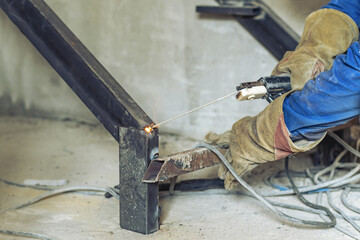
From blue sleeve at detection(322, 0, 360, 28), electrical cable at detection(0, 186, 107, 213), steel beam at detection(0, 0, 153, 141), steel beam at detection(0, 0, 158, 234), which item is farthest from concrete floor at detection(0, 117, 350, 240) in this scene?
blue sleeve at detection(322, 0, 360, 28)

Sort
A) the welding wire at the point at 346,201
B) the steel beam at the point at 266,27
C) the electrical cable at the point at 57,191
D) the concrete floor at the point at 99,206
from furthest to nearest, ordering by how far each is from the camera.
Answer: the steel beam at the point at 266,27 < the electrical cable at the point at 57,191 < the welding wire at the point at 346,201 < the concrete floor at the point at 99,206

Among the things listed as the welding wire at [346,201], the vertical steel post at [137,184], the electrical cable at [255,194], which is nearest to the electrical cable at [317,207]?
the electrical cable at [255,194]

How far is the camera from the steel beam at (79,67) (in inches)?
86.4

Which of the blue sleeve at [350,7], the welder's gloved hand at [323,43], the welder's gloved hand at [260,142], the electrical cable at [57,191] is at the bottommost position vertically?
the electrical cable at [57,191]

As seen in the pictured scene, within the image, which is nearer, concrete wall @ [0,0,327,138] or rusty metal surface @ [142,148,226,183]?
rusty metal surface @ [142,148,226,183]

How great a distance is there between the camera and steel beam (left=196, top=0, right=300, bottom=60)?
3.09m

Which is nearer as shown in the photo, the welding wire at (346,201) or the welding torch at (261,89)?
the welding torch at (261,89)

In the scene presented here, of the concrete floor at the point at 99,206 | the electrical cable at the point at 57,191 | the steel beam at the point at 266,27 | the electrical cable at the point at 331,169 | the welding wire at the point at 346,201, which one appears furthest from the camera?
the steel beam at the point at 266,27

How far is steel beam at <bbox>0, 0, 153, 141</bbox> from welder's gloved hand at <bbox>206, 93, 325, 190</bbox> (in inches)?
15.6

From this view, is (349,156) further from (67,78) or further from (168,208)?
(67,78)

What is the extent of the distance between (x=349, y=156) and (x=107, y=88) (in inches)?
62.7

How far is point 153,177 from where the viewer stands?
212cm

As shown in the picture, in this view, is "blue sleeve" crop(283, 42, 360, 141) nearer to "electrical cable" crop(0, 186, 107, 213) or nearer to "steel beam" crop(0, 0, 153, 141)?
"steel beam" crop(0, 0, 153, 141)

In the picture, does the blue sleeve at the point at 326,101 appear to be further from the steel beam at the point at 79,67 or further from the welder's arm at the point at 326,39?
the steel beam at the point at 79,67
